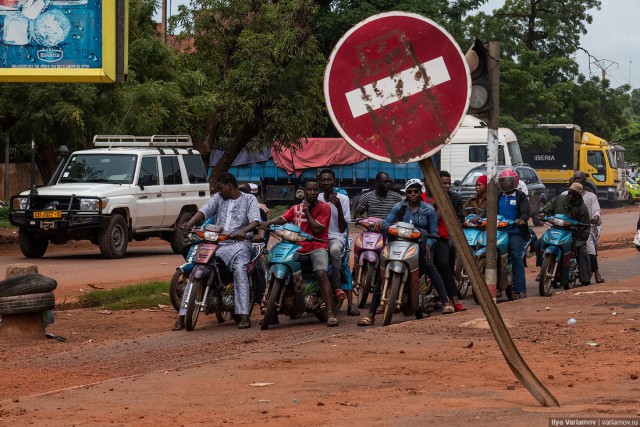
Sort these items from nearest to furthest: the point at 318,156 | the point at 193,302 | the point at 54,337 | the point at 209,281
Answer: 1. the point at 54,337
2. the point at 193,302
3. the point at 209,281
4. the point at 318,156

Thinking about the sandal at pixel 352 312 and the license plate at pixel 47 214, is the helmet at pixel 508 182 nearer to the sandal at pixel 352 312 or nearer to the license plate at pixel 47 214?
the sandal at pixel 352 312

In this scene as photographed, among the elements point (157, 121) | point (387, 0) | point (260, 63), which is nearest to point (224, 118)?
point (260, 63)

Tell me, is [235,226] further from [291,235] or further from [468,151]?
[468,151]

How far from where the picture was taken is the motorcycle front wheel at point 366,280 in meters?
14.2

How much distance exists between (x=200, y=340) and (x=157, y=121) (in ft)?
55.5

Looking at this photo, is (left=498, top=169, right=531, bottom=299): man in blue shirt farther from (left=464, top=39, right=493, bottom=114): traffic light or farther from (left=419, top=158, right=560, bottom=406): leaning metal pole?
(left=419, top=158, right=560, bottom=406): leaning metal pole

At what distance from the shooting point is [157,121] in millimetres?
27750

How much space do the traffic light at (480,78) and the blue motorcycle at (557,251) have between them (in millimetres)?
5402

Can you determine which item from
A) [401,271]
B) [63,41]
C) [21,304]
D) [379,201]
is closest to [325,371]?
[401,271]

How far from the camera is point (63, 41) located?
18.0 m

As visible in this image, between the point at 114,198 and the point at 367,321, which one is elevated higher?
the point at 114,198

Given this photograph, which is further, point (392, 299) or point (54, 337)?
point (392, 299)

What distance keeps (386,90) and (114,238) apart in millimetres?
16605

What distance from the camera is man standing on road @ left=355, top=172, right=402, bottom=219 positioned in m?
14.9
